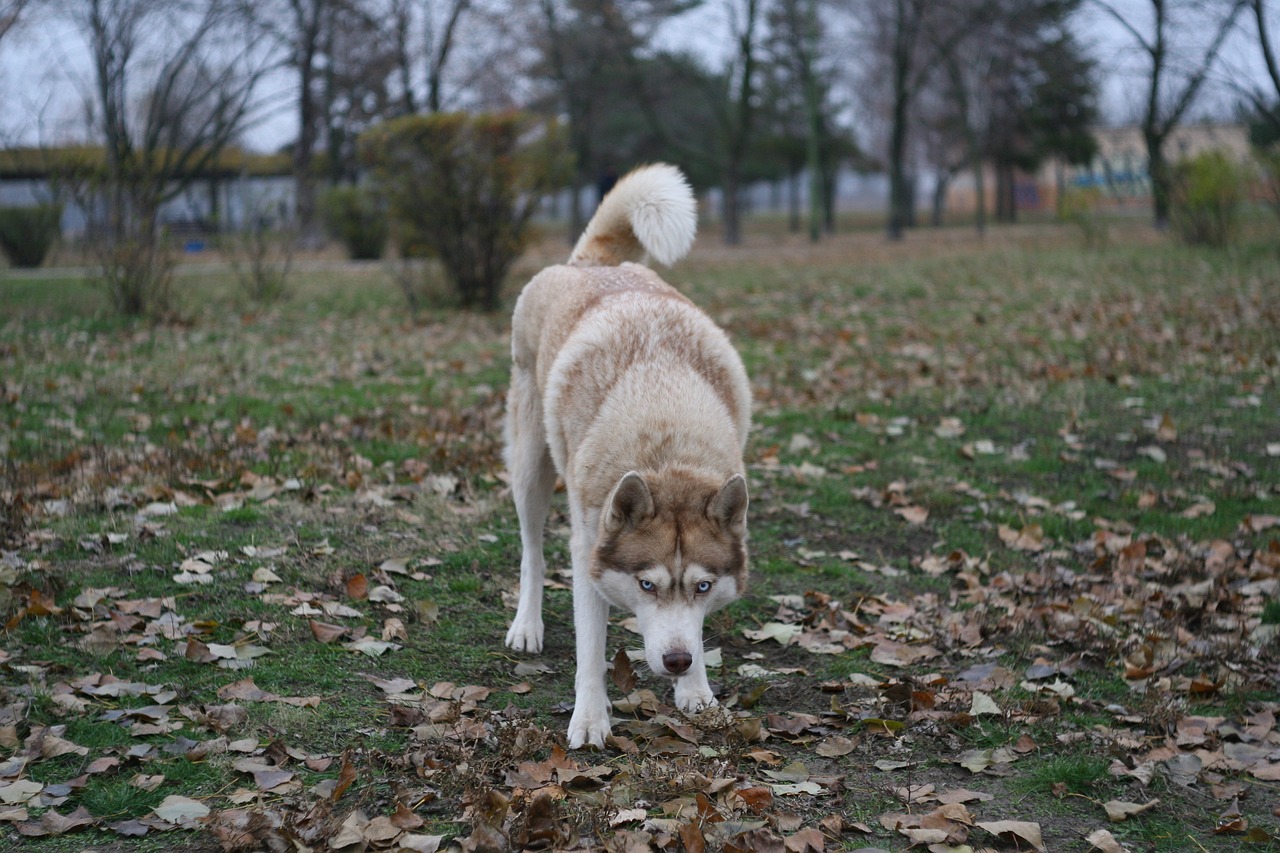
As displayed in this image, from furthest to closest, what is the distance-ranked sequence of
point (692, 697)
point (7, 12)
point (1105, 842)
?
1. point (7, 12)
2. point (692, 697)
3. point (1105, 842)

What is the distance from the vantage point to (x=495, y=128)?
14.9 m

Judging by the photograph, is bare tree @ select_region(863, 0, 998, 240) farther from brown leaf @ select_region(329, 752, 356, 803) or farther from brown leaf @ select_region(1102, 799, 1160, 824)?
brown leaf @ select_region(329, 752, 356, 803)

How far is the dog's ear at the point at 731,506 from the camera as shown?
3.72 metres

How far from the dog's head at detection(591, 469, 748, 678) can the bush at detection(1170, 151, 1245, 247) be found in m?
19.0

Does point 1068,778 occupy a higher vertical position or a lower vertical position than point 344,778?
lower

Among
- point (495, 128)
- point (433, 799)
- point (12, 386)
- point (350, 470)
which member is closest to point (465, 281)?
point (495, 128)

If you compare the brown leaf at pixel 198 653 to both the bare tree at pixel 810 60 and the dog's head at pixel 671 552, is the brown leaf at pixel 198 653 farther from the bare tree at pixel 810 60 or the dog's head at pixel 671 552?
the bare tree at pixel 810 60

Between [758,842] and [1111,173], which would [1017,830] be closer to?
[758,842]

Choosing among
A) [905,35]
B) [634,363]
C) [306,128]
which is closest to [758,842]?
[634,363]

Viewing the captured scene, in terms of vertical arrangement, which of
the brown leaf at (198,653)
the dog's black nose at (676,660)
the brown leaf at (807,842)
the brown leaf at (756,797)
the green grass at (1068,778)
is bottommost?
the green grass at (1068,778)

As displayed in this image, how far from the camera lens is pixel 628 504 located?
12.2 feet

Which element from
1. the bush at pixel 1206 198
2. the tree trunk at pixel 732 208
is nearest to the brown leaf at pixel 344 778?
the bush at pixel 1206 198

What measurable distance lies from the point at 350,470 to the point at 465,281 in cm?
864

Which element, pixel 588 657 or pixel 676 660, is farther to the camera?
pixel 588 657
